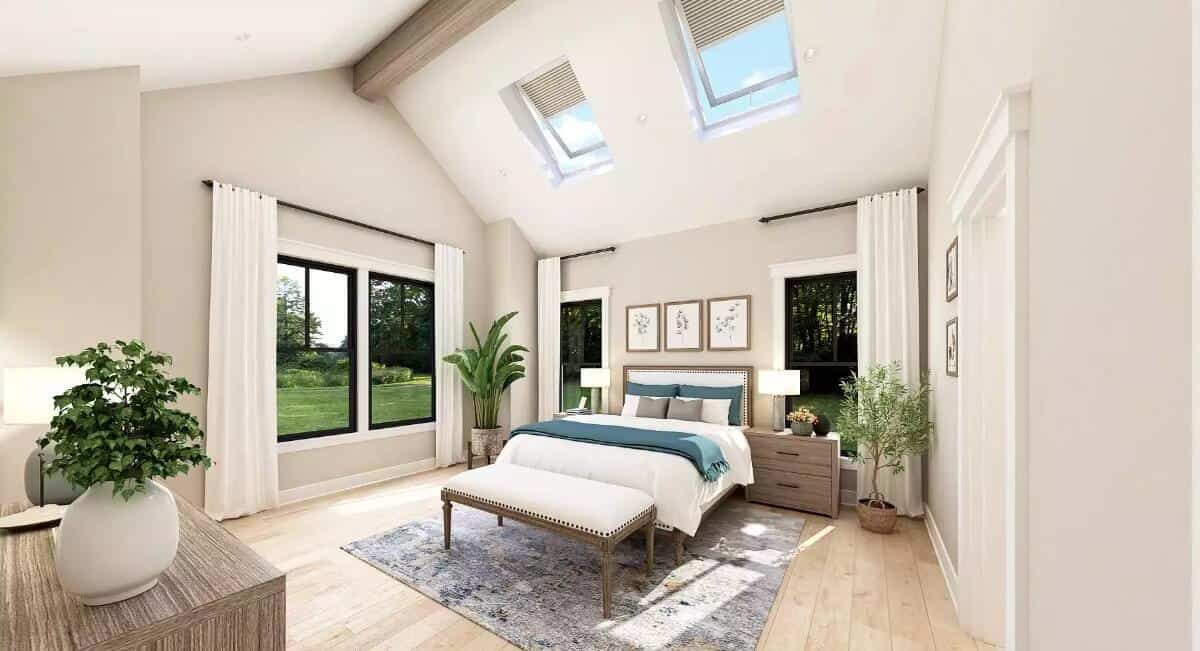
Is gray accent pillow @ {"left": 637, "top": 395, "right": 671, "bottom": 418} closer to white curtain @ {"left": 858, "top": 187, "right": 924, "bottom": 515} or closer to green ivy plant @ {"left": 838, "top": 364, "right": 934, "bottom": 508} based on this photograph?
green ivy plant @ {"left": 838, "top": 364, "right": 934, "bottom": 508}

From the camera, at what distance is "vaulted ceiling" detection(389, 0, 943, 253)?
124 inches

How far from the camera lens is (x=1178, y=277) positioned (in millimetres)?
665

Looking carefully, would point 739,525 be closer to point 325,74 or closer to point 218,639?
point 218,639

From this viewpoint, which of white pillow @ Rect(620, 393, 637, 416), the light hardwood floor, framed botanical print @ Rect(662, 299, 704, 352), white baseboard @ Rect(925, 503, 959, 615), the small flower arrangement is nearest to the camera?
the light hardwood floor

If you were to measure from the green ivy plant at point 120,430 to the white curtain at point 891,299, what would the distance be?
4190 millimetres

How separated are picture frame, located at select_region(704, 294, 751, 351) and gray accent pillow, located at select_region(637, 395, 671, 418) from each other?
771 mm

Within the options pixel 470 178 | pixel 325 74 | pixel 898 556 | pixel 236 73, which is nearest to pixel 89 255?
pixel 236 73

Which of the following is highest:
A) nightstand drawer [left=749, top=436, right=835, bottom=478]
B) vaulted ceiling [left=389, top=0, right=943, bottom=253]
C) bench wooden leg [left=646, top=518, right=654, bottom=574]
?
vaulted ceiling [left=389, top=0, right=943, bottom=253]

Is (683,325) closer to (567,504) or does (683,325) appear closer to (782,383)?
(782,383)

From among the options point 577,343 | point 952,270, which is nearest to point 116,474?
point 952,270

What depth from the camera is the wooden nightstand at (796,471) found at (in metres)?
3.62

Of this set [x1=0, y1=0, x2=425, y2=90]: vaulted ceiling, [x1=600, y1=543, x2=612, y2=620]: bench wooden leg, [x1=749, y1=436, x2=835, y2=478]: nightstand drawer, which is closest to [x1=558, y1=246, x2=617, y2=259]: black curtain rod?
[x1=749, y1=436, x2=835, y2=478]: nightstand drawer

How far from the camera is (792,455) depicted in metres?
3.77

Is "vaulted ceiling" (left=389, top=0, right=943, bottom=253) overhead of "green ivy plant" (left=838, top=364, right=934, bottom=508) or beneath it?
overhead
